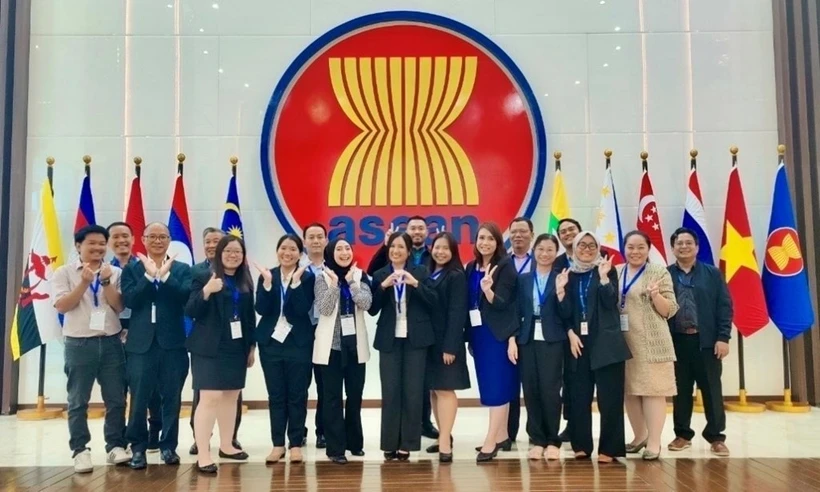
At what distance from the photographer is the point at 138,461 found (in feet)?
12.5

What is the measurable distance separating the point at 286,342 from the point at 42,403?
10.2 feet

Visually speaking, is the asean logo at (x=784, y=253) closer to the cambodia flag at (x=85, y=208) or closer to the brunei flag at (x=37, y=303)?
the cambodia flag at (x=85, y=208)

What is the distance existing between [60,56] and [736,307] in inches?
251

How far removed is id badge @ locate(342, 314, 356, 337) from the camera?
12.6ft

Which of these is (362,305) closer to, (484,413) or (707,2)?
(484,413)

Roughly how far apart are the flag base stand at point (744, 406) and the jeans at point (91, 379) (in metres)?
4.82

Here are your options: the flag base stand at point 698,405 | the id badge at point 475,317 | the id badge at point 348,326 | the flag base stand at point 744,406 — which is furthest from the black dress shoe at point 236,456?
the flag base stand at point 744,406

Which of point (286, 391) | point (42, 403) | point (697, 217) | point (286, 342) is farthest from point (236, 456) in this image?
point (697, 217)

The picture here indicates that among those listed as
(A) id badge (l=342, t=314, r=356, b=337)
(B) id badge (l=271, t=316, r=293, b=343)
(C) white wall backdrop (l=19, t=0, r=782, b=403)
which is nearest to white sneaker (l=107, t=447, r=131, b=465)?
(B) id badge (l=271, t=316, r=293, b=343)

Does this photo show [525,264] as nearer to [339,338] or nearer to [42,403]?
[339,338]

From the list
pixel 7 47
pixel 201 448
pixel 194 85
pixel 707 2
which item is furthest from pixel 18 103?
pixel 707 2

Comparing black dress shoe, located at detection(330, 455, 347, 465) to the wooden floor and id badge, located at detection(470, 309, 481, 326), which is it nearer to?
the wooden floor

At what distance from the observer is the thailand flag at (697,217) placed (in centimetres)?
549

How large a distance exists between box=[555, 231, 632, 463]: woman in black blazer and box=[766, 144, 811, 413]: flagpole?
8.84 feet
